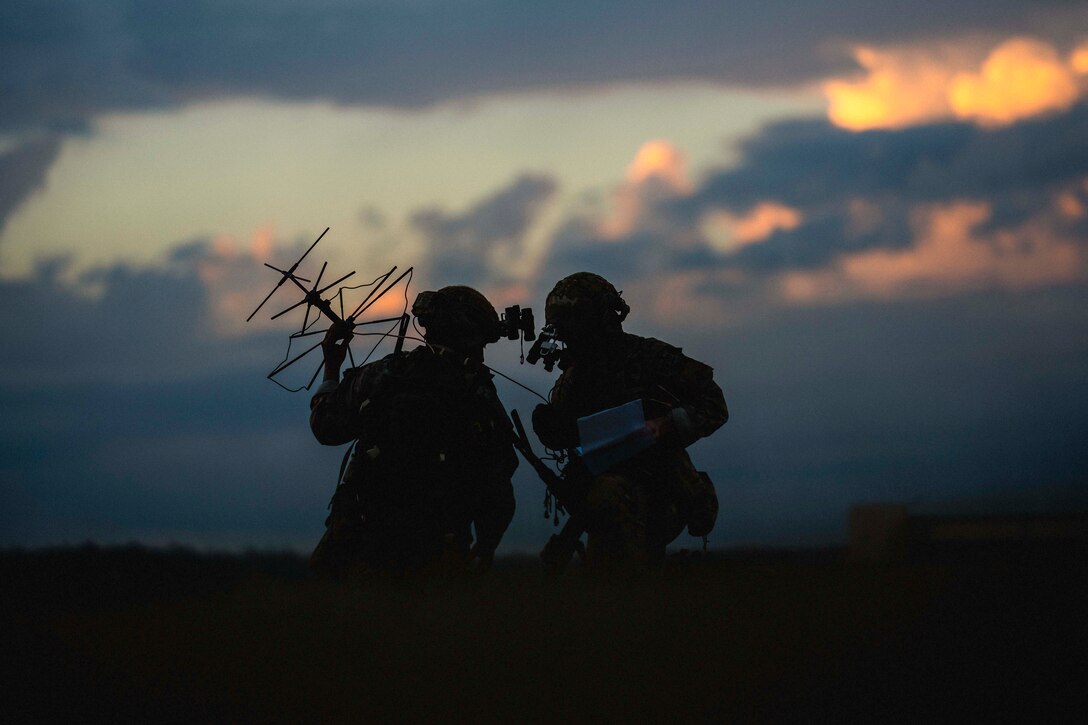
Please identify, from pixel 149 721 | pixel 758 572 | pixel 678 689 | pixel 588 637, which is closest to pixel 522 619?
pixel 588 637

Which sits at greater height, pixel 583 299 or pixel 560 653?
pixel 583 299

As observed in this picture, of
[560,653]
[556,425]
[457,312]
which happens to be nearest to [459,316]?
[457,312]

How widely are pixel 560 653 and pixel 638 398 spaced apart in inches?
177

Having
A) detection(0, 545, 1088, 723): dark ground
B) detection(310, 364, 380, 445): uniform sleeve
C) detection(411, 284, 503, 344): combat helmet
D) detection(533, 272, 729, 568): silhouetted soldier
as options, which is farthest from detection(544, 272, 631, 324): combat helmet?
detection(0, 545, 1088, 723): dark ground

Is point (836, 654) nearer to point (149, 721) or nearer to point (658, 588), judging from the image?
point (658, 588)

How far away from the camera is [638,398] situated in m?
12.1

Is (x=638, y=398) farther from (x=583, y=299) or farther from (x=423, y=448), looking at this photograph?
(x=423, y=448)

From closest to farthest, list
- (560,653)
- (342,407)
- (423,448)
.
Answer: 1. (560,653)
2. (423,448)
3. (342,407)

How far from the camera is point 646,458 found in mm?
12086

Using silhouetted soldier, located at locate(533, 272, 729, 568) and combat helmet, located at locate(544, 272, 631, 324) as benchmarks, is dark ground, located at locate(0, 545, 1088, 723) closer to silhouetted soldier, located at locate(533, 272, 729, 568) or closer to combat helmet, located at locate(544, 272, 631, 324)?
silhouetted soldier, located at locate(533, 272, 729, 568)

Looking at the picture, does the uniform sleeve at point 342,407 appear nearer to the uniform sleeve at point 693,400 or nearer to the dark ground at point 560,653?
the dark ground at point 560,653

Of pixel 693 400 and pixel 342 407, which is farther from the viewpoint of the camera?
pixel 693 400

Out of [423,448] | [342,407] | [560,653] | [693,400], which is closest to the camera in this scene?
[560,653]

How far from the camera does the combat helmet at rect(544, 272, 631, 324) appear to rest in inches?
483
